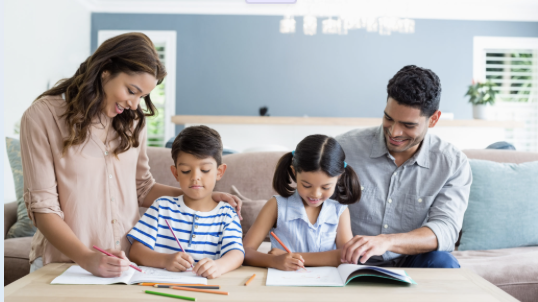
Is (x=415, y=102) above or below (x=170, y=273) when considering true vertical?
above

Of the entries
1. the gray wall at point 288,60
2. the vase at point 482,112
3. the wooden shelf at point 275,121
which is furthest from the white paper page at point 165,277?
the gray wall at point 288,60

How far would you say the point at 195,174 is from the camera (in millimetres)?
1355

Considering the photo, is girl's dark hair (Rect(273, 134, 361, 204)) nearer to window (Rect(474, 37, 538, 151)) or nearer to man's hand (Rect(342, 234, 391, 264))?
man's hand (Rect(342, 234, 391, 264))

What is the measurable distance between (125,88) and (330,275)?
2.52ft

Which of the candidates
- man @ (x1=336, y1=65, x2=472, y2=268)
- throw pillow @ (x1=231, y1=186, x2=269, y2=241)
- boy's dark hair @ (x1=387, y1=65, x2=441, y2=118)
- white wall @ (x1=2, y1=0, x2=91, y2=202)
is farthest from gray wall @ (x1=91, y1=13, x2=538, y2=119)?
boy's dark hair @ (x1=387, y1=65, x2=441, y2=118)

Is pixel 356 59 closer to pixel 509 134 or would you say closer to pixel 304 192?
pixel 509 134

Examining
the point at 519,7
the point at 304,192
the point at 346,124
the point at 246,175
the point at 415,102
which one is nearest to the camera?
the point at 304,192

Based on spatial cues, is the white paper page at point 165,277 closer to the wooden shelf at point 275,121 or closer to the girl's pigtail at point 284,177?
the girl's pigtail at point 284,177

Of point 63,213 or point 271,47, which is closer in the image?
point 63,213

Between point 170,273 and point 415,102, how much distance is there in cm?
97

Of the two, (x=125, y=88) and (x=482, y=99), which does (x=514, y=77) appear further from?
(x=125, y=88)

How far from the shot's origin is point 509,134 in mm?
6242

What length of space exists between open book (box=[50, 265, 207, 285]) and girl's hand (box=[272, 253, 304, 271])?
0.70 feet

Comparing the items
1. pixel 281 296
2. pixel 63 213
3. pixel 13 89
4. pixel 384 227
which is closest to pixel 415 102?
pixel 384 227
